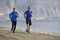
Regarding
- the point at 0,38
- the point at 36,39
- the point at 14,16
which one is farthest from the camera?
the point at 14,16

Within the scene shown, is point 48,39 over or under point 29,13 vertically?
under

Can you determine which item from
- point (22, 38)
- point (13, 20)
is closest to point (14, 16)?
point (13, 20)

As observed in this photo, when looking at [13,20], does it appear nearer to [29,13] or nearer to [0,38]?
[29,13]

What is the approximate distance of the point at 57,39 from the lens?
15.6m

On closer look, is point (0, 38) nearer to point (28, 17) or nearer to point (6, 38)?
point (6, 38)

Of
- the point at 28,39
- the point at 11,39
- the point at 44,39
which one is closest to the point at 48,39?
the point at 44,39

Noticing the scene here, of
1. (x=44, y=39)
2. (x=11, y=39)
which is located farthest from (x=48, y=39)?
(x=11, y=39)

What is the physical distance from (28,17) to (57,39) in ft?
10.1

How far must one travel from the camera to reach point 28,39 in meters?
14.7

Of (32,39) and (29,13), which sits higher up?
(29,13)

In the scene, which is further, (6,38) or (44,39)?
(44,39)

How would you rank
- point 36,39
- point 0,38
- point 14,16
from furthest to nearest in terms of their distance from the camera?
point 14,16, point 36,39, point 0,38

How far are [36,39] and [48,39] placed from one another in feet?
2.55

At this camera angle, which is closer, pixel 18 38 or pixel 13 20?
pixel 18 38
